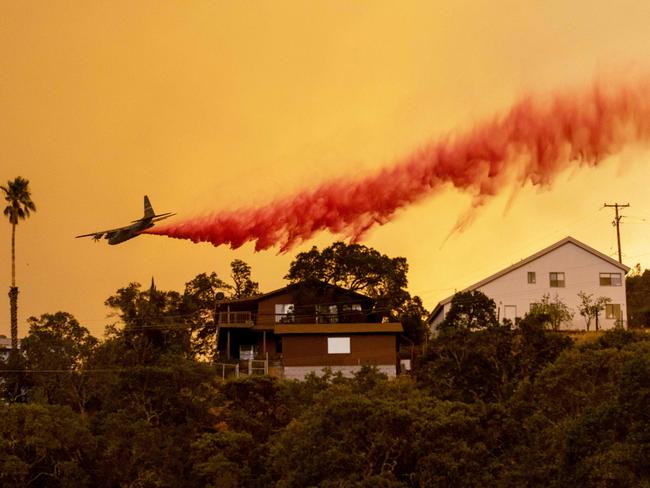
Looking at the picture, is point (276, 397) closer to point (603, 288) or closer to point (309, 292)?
point (309, 292)

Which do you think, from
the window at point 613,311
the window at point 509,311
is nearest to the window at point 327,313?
the window at point 509,311

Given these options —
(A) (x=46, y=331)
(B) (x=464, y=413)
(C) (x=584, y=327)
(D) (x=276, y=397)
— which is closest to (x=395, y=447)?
(B) (x=464, y=413)

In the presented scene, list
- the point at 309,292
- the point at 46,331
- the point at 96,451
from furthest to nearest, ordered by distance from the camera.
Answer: the point at 309,292 < the point at 46,331 < the point at 96,451

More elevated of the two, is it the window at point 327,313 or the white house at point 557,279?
the white house at point 557,279

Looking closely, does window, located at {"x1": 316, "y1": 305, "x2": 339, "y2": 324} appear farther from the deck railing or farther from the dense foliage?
the dense foliage

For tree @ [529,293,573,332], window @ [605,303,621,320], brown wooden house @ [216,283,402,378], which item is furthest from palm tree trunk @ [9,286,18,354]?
window @ [605,303,621,320]

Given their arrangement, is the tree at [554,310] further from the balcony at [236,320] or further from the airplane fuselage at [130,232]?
the airplane fuselage at [130,232]

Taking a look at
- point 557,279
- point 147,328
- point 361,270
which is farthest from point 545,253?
point 147,328
